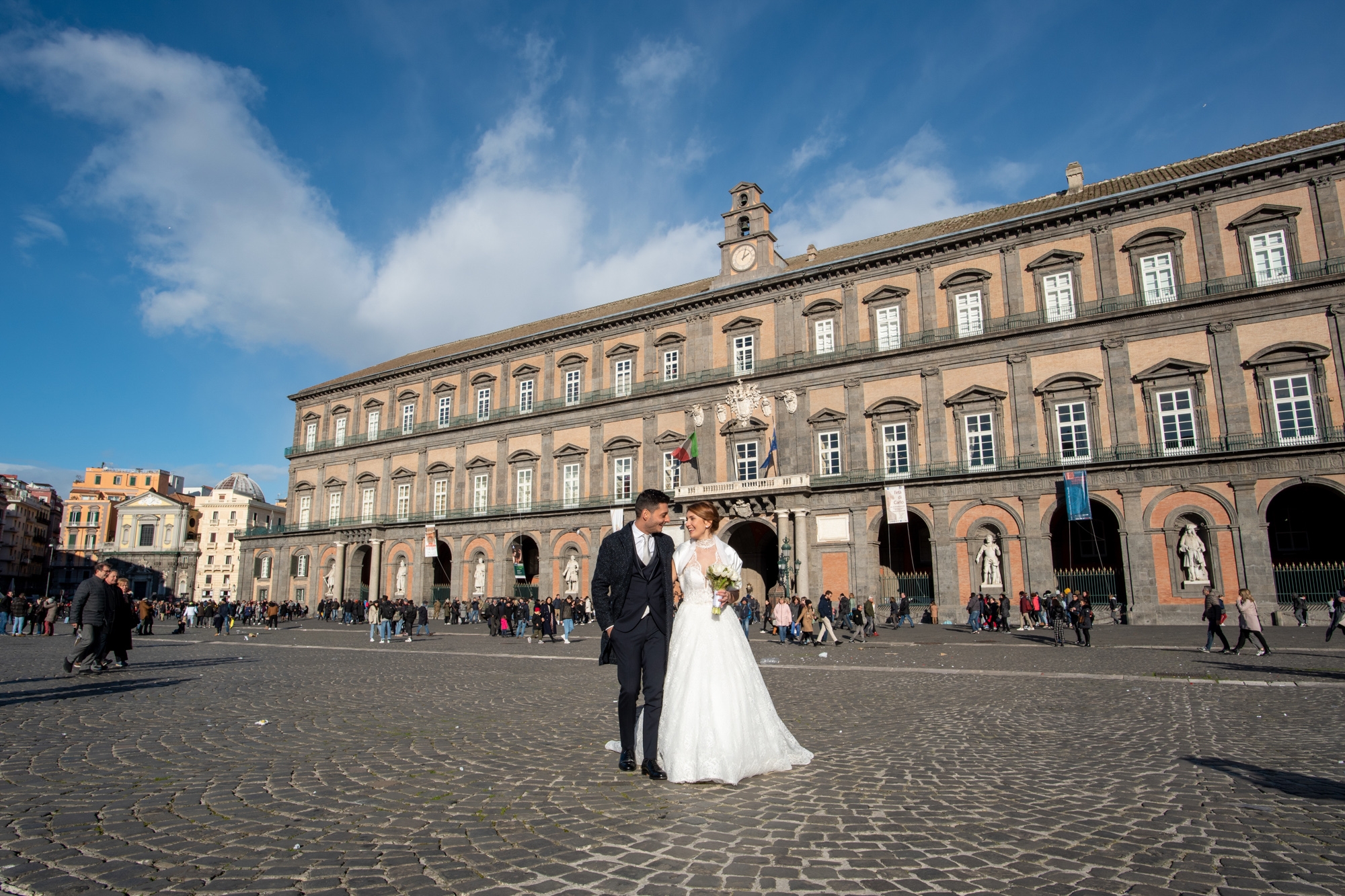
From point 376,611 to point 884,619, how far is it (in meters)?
19.3

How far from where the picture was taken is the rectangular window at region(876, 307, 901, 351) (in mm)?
33062

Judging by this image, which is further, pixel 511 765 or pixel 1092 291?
pixel 1092 291

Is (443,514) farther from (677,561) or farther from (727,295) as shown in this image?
(677,561)

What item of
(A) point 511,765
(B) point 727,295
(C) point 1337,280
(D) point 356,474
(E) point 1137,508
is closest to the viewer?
(A) point 511,765

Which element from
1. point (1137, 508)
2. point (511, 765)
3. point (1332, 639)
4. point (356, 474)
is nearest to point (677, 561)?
point (511, 765)

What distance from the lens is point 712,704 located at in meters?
5.31

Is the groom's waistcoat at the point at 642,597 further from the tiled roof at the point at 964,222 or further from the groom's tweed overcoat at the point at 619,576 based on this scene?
→ the tiled roof at the point at 964,222

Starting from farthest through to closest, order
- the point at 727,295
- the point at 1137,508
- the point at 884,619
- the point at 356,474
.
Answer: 1. the point at 356,474
2. the point at 727,295
3. the point at 884,619
4. the point at 1137,508

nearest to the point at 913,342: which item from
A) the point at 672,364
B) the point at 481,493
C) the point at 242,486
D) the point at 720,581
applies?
the point at 672,364

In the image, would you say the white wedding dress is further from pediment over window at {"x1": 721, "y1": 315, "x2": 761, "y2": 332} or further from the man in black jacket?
pediment over window at {"x1": 721, "y1": 315, "x2": 761, "y2": 332}

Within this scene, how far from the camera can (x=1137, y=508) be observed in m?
27.3

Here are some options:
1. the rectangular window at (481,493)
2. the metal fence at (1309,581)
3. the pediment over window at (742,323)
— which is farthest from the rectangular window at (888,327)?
the rectangular window at (481,493)

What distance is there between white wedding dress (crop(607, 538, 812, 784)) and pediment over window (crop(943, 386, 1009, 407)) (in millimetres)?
27469

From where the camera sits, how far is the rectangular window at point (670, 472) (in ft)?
122
